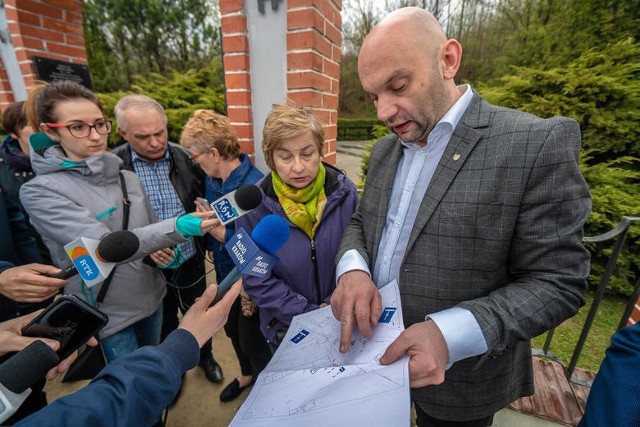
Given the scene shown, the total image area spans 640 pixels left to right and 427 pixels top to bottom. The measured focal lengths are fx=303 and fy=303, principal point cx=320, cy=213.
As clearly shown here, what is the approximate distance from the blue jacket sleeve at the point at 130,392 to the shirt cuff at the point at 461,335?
2.83 feet

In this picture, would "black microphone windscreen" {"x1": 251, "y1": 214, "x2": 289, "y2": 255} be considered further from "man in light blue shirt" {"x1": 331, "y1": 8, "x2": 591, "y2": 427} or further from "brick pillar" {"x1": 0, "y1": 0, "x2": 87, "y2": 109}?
"brick pillar" {"x1": 0, "y1": 0, "x2": 87, "y2": 109}

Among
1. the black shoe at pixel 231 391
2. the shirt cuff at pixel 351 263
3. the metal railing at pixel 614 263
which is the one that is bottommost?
the black shoe at pixel 231 391

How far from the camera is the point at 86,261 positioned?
1.17 meters

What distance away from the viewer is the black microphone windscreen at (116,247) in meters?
1.20

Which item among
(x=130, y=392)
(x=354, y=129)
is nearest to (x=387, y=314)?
(x=130, y=392)

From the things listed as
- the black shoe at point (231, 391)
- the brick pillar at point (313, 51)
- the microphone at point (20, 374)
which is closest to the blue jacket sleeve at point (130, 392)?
the microphone at point (20, 374)

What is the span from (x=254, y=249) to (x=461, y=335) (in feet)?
2.64

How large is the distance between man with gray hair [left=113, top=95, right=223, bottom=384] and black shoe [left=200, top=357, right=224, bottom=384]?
0.50 m

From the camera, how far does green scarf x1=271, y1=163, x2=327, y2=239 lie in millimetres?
1764

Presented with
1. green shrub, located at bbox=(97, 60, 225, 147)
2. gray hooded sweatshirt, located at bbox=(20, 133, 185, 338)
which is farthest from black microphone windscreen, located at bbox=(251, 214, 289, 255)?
green shrub, located at bbox=(97, 60, 225, 147)

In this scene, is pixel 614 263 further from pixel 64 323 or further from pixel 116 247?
pixel 64 323

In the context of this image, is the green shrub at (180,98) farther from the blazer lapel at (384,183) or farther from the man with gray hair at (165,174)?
the blazer lapel at (384,183)

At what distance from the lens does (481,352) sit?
946mm

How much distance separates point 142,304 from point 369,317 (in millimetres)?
1600
